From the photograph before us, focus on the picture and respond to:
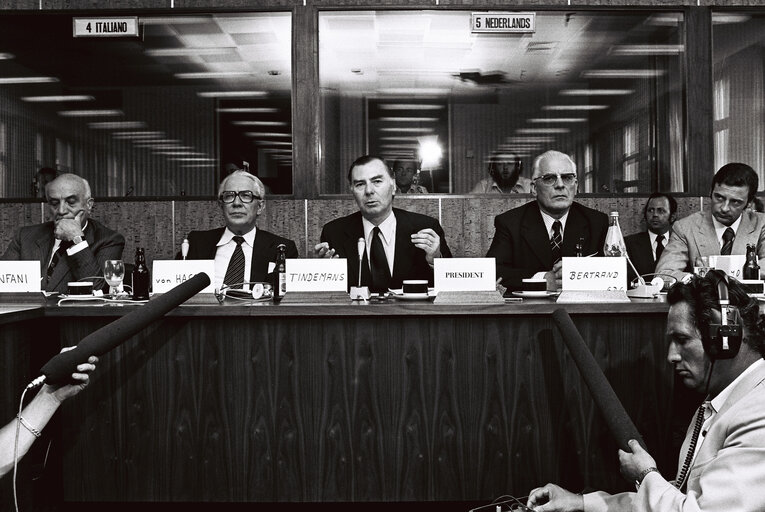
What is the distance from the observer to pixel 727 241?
338 centimetres

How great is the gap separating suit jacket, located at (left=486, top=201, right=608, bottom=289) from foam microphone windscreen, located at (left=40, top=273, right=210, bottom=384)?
5.27 feet

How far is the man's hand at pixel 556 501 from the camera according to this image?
154cm

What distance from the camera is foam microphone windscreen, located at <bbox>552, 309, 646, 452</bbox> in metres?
1.42

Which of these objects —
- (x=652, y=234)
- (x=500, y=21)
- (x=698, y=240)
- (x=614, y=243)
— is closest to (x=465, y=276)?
(x=614, y=243)

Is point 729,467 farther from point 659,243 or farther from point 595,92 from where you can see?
point 595,92

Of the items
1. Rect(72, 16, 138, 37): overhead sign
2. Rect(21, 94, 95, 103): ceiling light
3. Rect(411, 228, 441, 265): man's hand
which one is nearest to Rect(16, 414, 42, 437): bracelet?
Rect(411, 228, 441, 265): man's hand

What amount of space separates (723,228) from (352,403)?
2378 millimetres

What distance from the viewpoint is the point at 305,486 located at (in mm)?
2000

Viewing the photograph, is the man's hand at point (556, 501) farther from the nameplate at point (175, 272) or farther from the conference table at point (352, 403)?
the nameplate at point (175, 272)

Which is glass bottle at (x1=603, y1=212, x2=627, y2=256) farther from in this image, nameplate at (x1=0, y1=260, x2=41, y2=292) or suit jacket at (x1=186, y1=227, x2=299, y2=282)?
nameplate at (x1=0, y1=260, x2=41, y2=292)

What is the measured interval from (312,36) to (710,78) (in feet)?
8.77

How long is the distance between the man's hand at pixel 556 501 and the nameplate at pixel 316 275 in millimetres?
906

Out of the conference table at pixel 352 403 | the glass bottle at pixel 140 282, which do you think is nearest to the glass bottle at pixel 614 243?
the conference table at pixel 352 403

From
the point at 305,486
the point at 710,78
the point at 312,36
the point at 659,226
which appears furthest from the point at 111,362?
the point at 710,78
